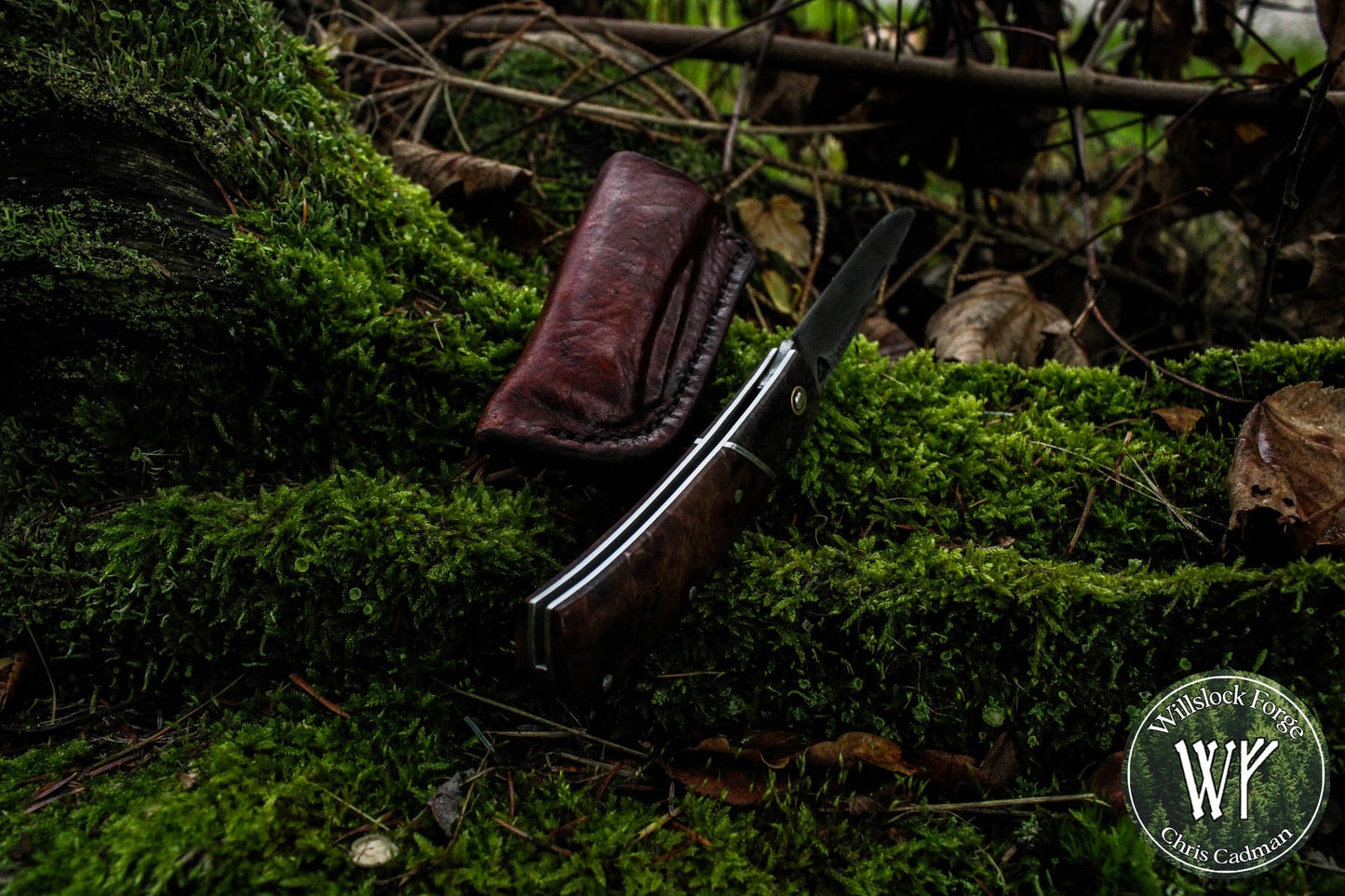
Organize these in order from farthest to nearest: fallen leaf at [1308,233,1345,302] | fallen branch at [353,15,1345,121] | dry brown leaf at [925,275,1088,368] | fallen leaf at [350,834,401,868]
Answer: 1. fallen branch at [353,15,1345,121]
2. dry brown leaf at [925,275,1088,368]
3. fallen leaf at [1308,233,1345,302]
4. fallen leaf at [350,834,401,868]

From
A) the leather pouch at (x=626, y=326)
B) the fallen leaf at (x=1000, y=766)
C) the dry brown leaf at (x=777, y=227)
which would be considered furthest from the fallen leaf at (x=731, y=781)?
the dry brown leaf at (x=777, y=227)

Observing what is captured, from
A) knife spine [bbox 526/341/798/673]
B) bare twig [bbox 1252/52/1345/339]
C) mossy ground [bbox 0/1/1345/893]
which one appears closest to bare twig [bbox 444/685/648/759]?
mossy ground [bbox 0/1/1345/893]

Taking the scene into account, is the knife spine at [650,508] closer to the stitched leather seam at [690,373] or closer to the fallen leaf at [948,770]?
the stitched leather seam at [690,373]

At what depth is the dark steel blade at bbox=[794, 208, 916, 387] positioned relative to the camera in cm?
188

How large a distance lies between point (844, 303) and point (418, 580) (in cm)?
126

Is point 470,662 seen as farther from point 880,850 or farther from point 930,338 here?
point 930,338

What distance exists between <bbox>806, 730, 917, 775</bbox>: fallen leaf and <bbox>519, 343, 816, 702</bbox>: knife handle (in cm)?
44

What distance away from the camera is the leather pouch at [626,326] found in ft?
5.66

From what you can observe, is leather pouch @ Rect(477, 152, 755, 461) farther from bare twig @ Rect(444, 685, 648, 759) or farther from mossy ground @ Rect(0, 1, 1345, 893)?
bare twig @ Rect(444, 685, 648, 759)

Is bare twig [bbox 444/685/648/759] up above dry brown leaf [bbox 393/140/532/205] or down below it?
below

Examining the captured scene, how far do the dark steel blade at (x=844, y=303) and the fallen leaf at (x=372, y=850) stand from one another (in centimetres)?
137

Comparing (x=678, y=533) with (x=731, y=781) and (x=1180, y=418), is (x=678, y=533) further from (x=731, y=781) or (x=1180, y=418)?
(x=1180, y=418)

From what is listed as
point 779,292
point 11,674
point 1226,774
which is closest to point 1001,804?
point 1226,774

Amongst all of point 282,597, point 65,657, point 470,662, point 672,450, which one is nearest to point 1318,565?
point 672,450
